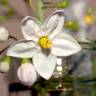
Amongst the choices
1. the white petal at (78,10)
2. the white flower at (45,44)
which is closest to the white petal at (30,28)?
the white flower at (45,44)

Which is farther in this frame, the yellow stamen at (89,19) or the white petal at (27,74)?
the yellow stamen at (89,19)

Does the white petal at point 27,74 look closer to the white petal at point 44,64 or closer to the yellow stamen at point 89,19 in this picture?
the white petal at point 44,64

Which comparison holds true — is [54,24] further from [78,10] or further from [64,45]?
[78,10]

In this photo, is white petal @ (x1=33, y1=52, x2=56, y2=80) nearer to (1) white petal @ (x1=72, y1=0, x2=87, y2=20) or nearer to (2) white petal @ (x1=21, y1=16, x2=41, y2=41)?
(2) white petal @ (x1=21, y1=16, x2=41, y2=41)

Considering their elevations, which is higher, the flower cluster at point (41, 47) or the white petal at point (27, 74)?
the flower cluster at point (41, 47)

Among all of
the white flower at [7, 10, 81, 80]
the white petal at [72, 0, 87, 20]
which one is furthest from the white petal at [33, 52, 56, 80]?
the white petal at [72, 0, 87, 20]

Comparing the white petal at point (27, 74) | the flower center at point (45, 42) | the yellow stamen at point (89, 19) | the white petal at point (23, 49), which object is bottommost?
the white petal at point (27, 74)
